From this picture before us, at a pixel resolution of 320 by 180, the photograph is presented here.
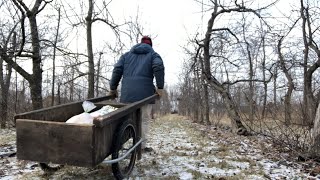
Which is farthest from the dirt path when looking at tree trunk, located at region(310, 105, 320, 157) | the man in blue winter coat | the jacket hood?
the jacket hood

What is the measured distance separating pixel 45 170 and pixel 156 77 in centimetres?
215

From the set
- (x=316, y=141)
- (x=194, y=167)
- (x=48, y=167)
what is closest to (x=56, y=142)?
(x=48, y=167)

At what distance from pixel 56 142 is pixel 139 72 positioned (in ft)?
7.73

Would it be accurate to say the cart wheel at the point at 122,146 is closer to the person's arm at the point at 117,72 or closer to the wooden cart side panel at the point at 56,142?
the wooden cart side panel at the point at 56,142

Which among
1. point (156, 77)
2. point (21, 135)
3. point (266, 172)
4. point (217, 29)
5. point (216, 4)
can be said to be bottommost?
point (266, 172)

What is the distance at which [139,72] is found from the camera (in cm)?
574

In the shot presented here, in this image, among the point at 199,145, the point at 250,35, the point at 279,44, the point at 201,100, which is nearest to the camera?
the point at 199,145

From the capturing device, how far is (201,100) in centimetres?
2316

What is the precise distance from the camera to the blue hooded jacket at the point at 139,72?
5.70 m

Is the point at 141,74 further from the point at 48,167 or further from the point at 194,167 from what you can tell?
the point at 48,167

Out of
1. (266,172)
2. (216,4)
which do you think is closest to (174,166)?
(266,172)

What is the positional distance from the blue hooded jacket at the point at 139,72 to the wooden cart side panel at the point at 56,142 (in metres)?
2.23

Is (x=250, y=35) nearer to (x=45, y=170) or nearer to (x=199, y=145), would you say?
(x=199, y=145)

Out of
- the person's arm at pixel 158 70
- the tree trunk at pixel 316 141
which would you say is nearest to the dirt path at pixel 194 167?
the tree trunk at pixel 316 141
